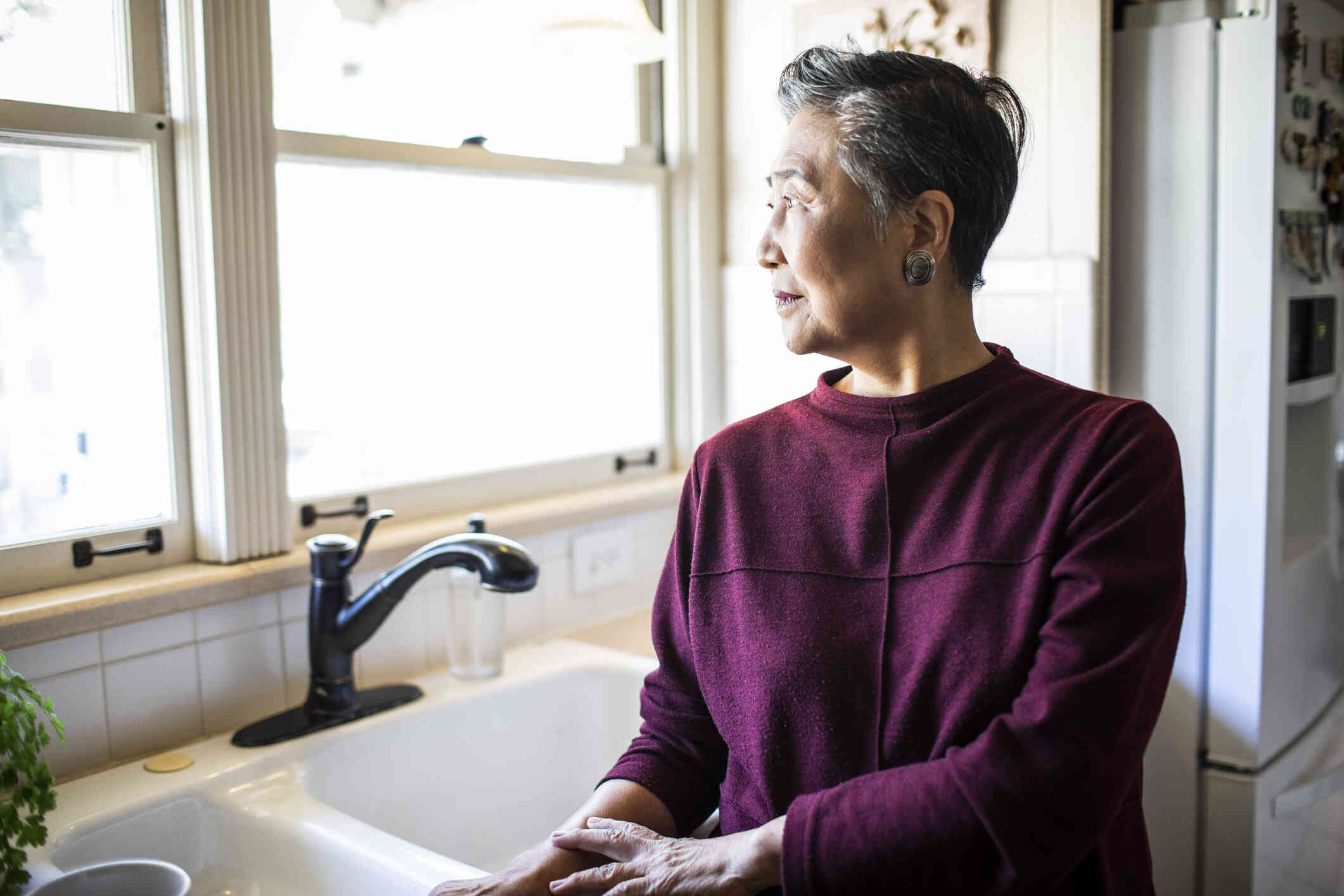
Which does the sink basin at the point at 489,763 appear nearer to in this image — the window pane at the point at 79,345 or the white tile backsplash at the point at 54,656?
the white tile backsplash at the point at 54,656

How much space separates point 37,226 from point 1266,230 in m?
1.60

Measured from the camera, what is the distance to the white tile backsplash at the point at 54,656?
1.26 m

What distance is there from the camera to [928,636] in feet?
3.14

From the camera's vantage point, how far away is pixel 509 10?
175 cm

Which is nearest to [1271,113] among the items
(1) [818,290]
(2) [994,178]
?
(2) [994,178]

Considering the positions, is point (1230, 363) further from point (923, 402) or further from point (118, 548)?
point (118, 548)

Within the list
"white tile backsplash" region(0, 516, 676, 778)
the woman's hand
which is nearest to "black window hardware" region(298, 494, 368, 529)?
"white tile backsplash" region(0, 516, 676, 778)

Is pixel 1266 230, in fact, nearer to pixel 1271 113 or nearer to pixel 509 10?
pixel 1271 113

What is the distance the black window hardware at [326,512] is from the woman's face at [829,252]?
86 cm

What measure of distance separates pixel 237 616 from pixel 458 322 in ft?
2.06

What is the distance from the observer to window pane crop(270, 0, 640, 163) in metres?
1.62

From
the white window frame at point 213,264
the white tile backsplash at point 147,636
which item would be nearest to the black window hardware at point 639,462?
the white window frame at point 213,264

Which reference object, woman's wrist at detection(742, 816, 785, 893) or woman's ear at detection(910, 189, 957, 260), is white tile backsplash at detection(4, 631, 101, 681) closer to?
woman's wrist at detection(742, 816, 785, 893)

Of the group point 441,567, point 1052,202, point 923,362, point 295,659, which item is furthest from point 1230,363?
point 295,659
